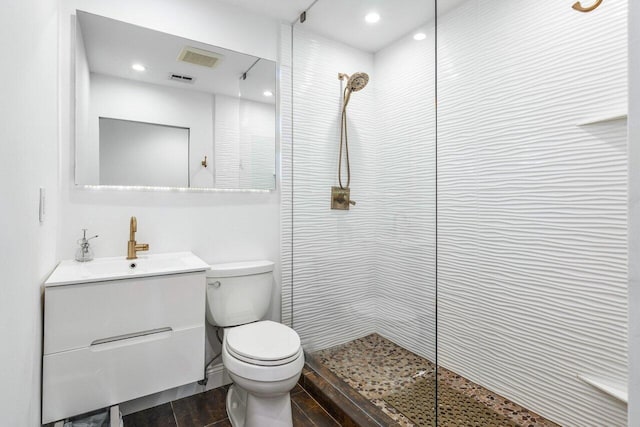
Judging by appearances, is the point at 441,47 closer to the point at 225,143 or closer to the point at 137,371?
the point at 225,143

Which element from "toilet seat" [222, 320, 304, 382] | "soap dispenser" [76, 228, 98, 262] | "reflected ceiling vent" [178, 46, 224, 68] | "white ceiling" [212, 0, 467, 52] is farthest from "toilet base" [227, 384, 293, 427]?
"white ceiling" [212, 0, 467, 52]

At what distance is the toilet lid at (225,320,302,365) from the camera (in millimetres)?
1445

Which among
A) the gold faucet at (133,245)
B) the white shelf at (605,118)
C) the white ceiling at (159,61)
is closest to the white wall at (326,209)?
the white ceiling at (159,61)

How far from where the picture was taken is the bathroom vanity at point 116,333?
1.30 m

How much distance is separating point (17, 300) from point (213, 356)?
4.19 feet

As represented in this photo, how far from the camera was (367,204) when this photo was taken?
1.97 meters

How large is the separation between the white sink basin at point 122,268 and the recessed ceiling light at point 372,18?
1.63 m

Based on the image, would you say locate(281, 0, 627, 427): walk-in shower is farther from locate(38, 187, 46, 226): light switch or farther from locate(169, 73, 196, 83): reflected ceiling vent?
locate(38, 187, 46, 226): light switch

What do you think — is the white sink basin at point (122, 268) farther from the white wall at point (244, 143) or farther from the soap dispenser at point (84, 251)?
the white wall at point (244, 143)

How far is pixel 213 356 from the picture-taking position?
2045 mm

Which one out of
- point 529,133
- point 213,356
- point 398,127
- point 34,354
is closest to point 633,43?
point 398,127

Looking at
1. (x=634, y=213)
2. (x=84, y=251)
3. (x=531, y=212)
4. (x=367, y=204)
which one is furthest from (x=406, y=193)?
(x=84, y=251)

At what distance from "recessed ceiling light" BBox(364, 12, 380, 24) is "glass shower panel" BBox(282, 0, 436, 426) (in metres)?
0.02

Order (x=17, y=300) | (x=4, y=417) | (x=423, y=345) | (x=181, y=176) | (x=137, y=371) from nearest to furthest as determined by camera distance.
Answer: (x=4, y=417)
(x=17, y=300)
(x=137, y=371)
(x=423, y=345)
(x=181, y=176)
